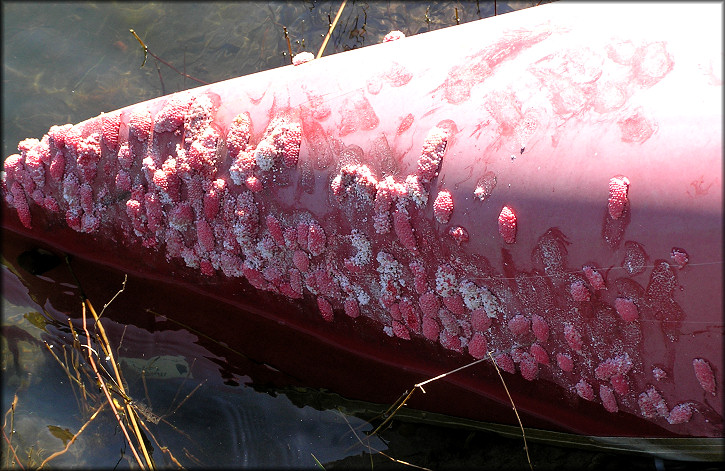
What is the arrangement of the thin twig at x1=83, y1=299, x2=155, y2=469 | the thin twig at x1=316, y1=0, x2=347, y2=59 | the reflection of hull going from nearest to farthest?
the reflection of hull
the thin twig at x1=83, y1=299, x2=155, y2=469
the thin twig at x1=316, y1=0, x2=347, y2=59

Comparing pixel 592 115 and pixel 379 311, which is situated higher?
pixel 592 115

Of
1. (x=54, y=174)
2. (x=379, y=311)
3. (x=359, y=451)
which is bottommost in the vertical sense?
(x=359, y=451)

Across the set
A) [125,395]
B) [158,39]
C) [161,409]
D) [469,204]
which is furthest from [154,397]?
[158,39]

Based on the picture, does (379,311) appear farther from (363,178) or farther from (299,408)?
(299,408)

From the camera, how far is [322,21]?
9.55 ft

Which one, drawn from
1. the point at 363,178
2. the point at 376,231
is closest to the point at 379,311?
the point at 376,231

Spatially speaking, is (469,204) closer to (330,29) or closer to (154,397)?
(154,397)

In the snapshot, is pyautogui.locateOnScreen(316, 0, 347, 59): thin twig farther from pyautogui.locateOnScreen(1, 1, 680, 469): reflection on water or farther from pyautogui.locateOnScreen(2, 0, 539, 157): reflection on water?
pyautogui.locateOnScreen(1, 1, 680, 469): reflection on water

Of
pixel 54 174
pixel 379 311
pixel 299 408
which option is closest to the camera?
pixel 379 311

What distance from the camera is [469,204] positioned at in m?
1.39

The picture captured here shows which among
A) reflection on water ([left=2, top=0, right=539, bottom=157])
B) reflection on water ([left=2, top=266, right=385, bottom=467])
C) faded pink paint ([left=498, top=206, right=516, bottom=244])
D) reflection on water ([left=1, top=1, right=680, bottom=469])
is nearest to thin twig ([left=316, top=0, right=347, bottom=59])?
reflection on water ([left=2, top=0, right=539, bottom=157])

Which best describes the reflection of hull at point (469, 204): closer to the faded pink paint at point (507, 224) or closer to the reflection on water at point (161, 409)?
the faded pink paint at point (507, 224)

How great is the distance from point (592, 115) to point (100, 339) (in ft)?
6.07

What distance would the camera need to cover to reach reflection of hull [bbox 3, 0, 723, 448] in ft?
4.00
